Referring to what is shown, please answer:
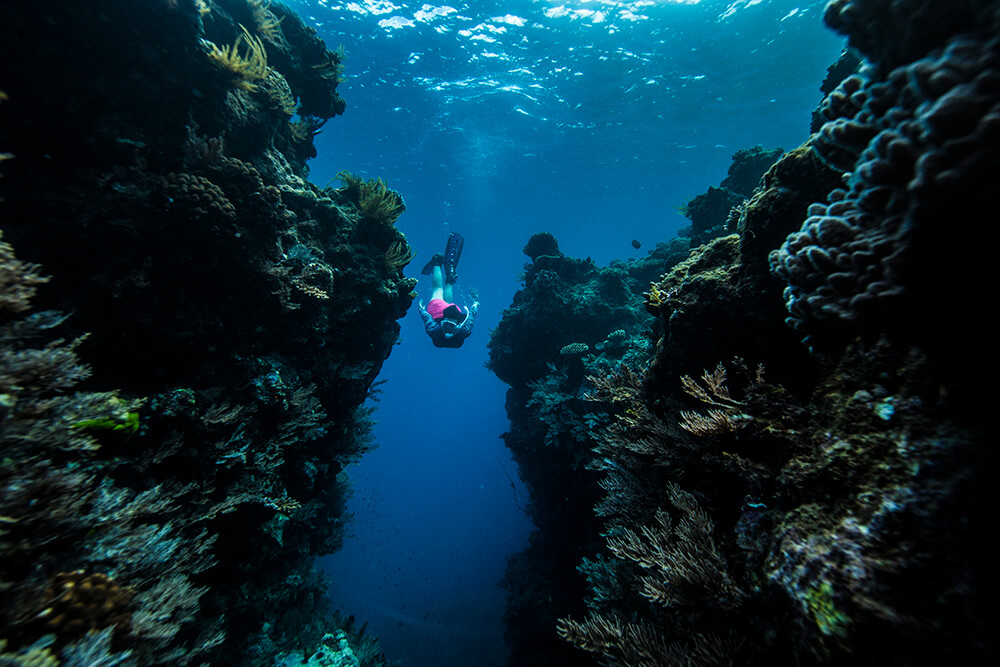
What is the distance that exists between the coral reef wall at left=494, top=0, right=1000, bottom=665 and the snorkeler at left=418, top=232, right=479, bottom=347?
855cm

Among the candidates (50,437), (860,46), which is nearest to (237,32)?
(50,437)

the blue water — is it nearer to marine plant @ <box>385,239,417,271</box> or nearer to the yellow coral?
marine plant @ <box>385,239,417,271</box>

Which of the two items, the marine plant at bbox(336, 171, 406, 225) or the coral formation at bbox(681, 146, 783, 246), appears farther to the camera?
the coral formation at bbox(681, 146, 783, 246)

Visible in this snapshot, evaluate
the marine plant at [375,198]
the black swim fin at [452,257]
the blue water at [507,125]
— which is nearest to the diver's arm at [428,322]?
the blue water at [507,125]

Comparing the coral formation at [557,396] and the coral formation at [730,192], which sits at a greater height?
the coral formation at [730,192]

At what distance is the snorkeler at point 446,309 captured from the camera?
11.4 m

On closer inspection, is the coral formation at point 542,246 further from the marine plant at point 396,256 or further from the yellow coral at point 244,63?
the yellow coral at point 244,63

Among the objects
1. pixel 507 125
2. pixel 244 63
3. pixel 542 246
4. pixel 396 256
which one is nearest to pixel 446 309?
pixel 396 256

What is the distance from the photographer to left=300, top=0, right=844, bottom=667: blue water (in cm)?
1650

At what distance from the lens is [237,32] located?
589cm

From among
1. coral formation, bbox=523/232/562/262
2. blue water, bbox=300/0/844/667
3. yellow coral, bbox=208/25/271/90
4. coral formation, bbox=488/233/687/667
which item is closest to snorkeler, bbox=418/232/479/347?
blue water, bbox=300/0/844/667

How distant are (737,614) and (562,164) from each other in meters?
34.3

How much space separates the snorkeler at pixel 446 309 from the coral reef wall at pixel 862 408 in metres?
8.55

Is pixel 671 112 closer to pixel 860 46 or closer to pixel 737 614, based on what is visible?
pixel 860 46
